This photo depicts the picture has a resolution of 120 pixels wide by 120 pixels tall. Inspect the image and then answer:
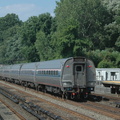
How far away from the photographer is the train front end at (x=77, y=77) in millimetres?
21328

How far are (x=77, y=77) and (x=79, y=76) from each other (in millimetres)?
176

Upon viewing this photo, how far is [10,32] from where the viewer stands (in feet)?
483

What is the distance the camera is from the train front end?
2133 cm

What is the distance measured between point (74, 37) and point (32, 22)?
32034mm

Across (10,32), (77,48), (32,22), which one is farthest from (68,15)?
(10,32)

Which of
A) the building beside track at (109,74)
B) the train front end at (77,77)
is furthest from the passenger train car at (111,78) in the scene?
the train front end at (77,77)

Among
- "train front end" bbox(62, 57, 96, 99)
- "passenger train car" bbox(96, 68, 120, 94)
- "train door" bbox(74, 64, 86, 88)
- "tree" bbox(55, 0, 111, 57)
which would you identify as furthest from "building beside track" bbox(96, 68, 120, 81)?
"tree" bbox(55, 0, 111, 57)

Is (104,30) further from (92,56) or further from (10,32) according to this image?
(10,32)

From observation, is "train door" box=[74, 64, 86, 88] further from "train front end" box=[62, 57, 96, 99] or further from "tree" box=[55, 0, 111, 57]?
"tree" box=[55, 0, 111, 57]

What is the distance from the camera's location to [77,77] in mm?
21547

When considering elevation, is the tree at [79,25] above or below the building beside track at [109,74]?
above

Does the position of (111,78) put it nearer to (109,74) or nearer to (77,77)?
(109,74)

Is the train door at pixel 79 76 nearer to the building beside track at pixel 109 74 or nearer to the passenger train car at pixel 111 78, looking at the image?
the passenger train car at pixel 111 78

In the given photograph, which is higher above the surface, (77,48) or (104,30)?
(104,30)
